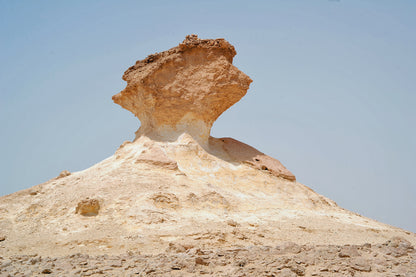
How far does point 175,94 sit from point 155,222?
6323mm

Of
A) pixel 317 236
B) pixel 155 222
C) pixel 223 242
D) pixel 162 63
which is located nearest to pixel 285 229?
pixel 317 236

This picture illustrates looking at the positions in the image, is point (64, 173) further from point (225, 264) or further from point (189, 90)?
point (225, 264)

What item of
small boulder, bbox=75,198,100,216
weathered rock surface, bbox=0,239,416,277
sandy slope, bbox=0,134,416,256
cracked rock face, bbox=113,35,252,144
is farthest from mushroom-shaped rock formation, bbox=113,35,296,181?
weathered rock surface, bbox=0,239,416,277

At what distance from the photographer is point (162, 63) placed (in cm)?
1483

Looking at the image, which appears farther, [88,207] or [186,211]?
[186,211]

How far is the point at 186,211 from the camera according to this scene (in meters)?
10.4

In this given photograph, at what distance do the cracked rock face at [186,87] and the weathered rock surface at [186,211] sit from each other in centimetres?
4

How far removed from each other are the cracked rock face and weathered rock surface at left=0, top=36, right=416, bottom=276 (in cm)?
4

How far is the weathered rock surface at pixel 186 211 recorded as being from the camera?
272 inches

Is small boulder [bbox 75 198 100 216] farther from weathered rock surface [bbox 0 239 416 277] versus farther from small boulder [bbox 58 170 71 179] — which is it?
small boulder [bbox 58 170 71 179]

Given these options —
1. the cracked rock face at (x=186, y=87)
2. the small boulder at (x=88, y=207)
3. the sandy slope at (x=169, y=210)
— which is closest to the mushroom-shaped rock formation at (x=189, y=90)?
the cracked rock face at (x=186, y=87)

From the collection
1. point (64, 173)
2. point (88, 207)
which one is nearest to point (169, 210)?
point (88, 207)

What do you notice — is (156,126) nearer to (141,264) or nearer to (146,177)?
(146,177)

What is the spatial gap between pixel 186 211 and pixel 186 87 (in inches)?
229
